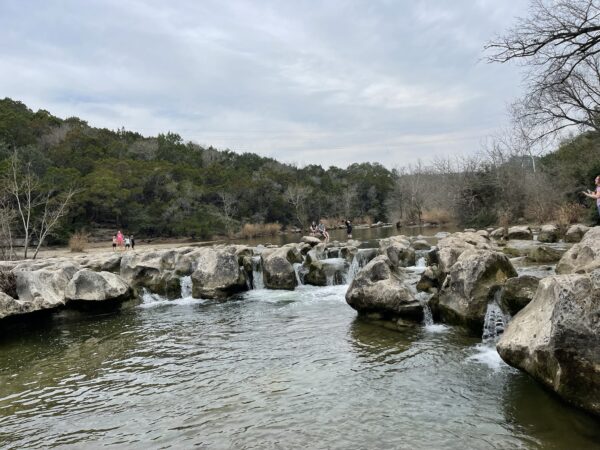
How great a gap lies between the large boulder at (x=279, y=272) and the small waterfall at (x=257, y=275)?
0.86 ft

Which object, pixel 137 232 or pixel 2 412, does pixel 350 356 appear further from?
pixel 137 232

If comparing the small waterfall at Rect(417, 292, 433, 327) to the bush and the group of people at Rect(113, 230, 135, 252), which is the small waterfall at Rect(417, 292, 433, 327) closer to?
the bush

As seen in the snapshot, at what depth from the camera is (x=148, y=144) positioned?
69.6 metres

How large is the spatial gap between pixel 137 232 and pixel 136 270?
32407 millimetres

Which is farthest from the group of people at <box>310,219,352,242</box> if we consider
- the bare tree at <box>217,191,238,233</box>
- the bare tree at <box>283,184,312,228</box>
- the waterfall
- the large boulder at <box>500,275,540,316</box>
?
the bare tree at <box>283,184,312,228</box>

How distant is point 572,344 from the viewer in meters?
4.90

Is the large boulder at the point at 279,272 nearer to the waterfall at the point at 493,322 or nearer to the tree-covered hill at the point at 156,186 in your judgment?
the waterfall at the point at 493,322

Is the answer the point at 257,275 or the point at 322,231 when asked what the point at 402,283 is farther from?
the point at 322,231

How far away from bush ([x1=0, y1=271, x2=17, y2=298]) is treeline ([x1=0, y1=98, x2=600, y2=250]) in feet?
76.1

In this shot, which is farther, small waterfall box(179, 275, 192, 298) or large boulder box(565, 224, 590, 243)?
large boulder box(565, 224, 590, 243)

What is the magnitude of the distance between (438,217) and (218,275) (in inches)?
1454

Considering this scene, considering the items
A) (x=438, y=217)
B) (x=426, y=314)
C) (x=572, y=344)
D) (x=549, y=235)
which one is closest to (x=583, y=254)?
(x=426, y=314)

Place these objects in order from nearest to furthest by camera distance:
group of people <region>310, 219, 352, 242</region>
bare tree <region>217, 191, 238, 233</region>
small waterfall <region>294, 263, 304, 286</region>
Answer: small waterfall <region>294, 263, 304, 286</region> → group of people <region>310, 219, 352, 242</region> → bare tree <region>217, 191, 238, 233</region>

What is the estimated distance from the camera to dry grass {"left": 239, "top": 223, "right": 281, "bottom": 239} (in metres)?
51.2
